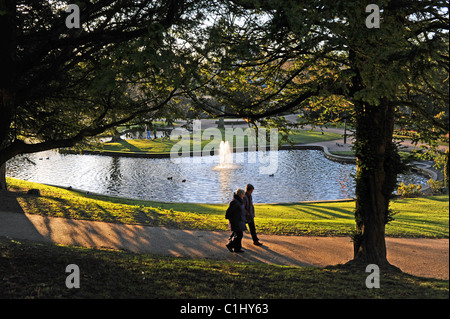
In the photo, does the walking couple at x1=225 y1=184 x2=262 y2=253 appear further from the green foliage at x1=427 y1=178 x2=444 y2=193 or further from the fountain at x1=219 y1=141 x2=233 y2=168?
the fountain at x1=219 y1=141 x2=233 y2=168

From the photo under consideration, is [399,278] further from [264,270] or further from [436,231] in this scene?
[436,231]

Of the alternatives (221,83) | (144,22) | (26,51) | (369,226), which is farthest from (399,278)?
(26,51)

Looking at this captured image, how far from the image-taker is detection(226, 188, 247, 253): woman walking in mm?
9766

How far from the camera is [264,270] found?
764 centimetres

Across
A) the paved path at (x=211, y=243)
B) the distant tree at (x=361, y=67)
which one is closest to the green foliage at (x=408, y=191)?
the paved path at (x=211, y=243)

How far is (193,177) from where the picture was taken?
80.0 ft

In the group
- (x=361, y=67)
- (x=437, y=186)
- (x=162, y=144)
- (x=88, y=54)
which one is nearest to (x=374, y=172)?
(x=361, y=67)

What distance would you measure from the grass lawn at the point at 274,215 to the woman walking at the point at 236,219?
2240 mm

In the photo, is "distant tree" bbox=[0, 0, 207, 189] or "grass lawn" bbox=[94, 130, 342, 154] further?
"grass lawn" bbox=[94, 130, 342, 154]

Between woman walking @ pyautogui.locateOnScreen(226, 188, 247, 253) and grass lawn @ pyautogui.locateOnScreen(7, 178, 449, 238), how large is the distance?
2.24m

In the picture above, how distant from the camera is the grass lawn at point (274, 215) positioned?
12209mm

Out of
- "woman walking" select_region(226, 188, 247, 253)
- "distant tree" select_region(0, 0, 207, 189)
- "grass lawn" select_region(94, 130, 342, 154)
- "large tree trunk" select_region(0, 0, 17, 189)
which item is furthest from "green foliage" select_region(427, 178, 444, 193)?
"large tree trunk" select_region(0, 0, 17, 189)

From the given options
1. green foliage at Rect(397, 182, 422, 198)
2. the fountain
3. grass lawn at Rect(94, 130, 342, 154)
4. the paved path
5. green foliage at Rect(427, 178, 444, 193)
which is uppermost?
grass lawn at Rect(94, 130, 342, 154)

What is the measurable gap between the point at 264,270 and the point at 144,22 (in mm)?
5322
